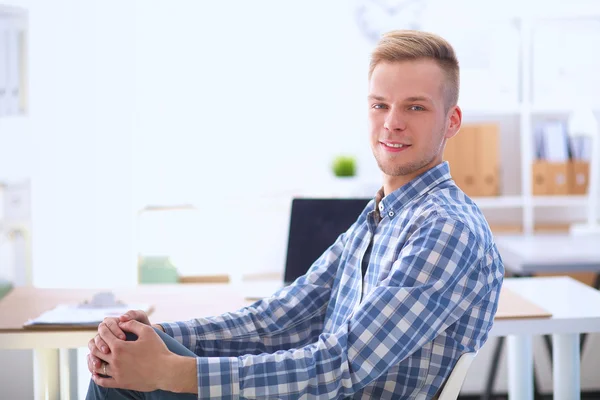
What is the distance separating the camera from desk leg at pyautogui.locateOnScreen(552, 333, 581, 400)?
2076 millimetres

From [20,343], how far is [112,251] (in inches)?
39.7

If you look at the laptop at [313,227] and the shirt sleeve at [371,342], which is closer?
the shirt sleeve at [371,342]

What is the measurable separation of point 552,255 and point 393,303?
2.16 metres

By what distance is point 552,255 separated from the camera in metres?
3.28

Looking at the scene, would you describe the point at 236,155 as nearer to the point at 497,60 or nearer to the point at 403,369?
the point at 497,60

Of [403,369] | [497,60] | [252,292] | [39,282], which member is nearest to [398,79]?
[403,369]

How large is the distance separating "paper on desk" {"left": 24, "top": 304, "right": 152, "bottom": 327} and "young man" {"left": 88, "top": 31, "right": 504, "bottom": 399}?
13.7 inches

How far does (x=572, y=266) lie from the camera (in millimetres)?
3234

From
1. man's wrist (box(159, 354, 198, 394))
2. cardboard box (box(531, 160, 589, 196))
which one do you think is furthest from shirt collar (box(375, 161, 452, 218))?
cardboard box (box(531, 160, 589, 196))

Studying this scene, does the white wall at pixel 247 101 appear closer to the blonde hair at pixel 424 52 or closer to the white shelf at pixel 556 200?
the white shelf at pixel 556 200

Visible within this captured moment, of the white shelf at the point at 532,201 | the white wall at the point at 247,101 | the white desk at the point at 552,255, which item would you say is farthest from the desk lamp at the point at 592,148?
the white wall at the point at 247,101

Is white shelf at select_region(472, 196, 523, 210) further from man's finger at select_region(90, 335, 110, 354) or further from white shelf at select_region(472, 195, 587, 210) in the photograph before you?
man's finger at select_region(90, 335, 110, 354)

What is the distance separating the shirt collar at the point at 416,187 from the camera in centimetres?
152

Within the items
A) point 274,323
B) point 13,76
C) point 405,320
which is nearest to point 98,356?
point 274,323
